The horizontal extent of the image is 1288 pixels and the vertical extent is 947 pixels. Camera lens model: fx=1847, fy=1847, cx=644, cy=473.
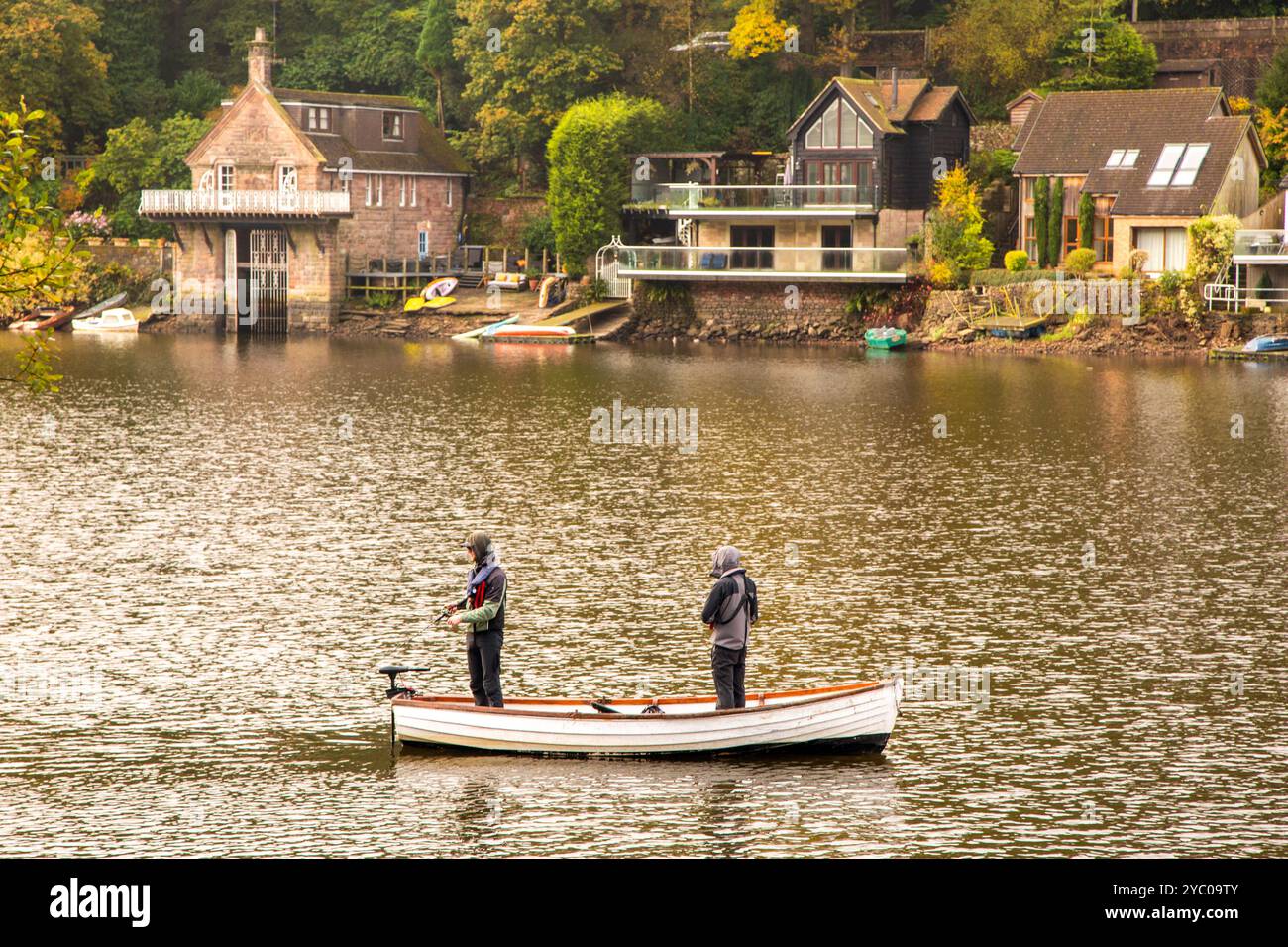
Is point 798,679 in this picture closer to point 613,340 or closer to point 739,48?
point 613,340

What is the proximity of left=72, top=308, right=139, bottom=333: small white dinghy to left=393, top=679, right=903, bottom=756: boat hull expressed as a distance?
86869mm

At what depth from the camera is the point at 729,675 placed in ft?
85.9

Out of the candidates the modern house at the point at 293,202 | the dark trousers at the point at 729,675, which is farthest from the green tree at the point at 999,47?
the dark trousers at the point at 729,675

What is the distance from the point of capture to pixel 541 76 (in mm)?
106938

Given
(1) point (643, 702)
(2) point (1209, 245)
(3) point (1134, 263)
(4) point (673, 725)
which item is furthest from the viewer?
(3) point (1134, 263)

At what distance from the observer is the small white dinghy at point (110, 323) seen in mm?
108375

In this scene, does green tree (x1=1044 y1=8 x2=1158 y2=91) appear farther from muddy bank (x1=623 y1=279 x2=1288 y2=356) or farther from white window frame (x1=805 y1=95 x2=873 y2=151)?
muddy bank (x1=623 y1=279 x2=1288 y2=356)

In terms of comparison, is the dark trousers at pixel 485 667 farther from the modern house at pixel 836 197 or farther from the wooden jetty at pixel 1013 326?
the modern house at pixel 836 197

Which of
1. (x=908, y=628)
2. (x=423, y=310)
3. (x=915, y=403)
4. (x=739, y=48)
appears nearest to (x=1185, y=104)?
(x=739, y=48)

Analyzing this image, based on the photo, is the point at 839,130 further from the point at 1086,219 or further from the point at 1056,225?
the point at 1086,219

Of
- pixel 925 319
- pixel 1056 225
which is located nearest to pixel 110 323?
pixel 925 319

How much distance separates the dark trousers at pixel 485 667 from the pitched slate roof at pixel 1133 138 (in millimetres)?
68697

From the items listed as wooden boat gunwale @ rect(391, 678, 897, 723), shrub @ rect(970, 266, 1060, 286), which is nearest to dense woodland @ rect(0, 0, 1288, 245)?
shrub @ rect(970, 266, 1060, 286)

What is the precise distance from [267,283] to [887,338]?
1519 inches
